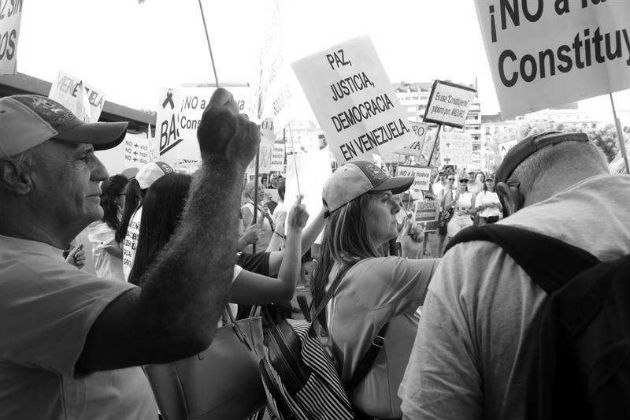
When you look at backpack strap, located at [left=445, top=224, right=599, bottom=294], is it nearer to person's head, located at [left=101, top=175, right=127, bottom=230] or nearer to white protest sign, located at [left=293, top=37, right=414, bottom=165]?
person's head, located at [left=101, top=175, right=127, bottom=230]

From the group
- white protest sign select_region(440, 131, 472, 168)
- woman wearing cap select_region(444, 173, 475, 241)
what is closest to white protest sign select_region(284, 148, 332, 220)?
woman wearing cap select_region(444, 173, 475, 241)

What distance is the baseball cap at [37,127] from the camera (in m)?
1.46

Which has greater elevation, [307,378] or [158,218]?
[158,218]

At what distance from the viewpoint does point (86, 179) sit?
1.60 m

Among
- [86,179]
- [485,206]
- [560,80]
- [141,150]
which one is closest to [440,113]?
[485,206]

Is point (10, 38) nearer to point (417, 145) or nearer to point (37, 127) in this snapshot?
point (37, 127)

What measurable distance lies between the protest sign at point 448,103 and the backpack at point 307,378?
28.6 feet

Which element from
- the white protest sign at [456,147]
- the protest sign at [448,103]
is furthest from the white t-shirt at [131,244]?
the white protest sign at [456,147]

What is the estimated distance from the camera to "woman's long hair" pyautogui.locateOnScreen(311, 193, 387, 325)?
8.12 ft

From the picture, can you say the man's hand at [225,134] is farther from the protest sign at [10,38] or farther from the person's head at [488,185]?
the person's head at [488,185]

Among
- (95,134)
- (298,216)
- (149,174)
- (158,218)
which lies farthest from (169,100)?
(95,134)

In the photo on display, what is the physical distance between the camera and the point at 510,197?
62.2 inches

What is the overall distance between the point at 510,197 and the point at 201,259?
899 mm

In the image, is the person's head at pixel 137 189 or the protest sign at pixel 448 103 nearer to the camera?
the person's head at pixel 137 189
